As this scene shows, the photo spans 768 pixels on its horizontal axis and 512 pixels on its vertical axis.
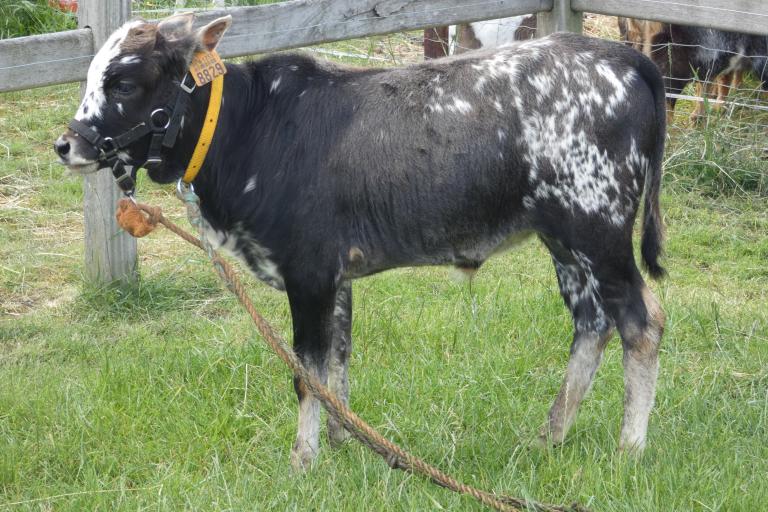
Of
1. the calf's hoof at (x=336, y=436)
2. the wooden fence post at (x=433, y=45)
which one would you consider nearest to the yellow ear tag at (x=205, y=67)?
the calf's hoof at (x=336, y=436)

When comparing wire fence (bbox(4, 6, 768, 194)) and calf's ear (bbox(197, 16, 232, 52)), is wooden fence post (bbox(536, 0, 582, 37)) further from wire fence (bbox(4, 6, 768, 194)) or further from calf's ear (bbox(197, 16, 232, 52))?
calf's ear (bbox(197, 16, 232, 52))

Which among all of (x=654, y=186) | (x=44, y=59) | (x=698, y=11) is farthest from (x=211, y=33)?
(x=698, y=11)

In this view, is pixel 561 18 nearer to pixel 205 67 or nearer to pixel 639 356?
pixel 639 356

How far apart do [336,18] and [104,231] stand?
198 centimetres

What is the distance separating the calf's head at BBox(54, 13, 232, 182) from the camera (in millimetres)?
4527

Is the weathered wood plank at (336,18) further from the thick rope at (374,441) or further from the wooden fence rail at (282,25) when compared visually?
the thick rope at (374,441)

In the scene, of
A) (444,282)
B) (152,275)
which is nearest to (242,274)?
(152,275)

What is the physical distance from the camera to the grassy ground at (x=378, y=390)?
4.45 m

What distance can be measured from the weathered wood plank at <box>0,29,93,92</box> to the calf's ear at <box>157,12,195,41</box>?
145 centimetres

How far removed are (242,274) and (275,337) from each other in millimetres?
3049

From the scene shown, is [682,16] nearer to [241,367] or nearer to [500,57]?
[500,57]

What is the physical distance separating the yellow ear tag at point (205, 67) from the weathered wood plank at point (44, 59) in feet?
5.44

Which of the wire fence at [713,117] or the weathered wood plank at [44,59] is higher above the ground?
the weathered wood plank at [44,59]

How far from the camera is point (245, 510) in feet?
14.0
